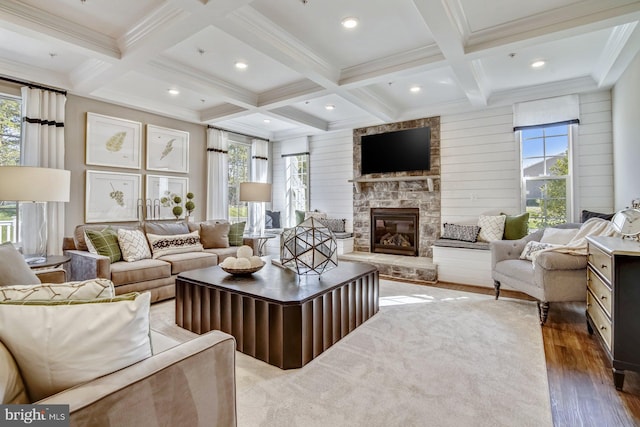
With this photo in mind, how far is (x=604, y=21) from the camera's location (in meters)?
2.46

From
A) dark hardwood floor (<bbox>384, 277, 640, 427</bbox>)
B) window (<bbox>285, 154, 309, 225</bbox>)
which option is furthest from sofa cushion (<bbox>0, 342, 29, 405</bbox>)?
window (<bbox>285, 154, 309, 225</bbox>)

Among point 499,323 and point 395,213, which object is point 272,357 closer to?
point 499,323

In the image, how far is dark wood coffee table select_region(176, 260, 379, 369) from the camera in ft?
6.88

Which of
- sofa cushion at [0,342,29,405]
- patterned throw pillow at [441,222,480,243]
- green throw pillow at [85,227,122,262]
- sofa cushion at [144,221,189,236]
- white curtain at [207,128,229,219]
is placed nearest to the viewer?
sofa cushion at [0,342,29,405]

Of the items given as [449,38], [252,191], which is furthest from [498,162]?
[252,191]

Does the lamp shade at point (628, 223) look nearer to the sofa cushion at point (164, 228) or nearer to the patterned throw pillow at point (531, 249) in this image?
the patterned throw pillow at point (531, 249)

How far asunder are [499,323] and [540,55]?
288 centimetres

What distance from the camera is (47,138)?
3734mm

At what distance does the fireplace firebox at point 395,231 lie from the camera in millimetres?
5371

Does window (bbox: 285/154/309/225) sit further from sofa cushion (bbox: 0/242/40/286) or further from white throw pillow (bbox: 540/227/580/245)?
sofa cushion (bbox: 0/242/40/286)

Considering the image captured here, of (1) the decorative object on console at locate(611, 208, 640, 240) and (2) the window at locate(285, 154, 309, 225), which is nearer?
(1) the decorative object on console at locate(611, 208, 640, 240)

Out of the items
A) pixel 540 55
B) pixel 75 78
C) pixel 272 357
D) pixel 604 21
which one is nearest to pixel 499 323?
pixel 272 357

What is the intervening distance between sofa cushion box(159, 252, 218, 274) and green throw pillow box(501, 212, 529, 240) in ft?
13.2

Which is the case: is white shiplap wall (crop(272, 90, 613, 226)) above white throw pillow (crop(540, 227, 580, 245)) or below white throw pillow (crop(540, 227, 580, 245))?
above
